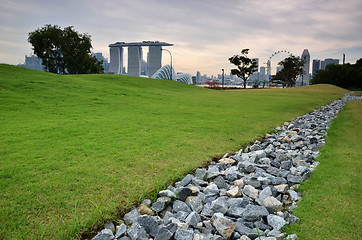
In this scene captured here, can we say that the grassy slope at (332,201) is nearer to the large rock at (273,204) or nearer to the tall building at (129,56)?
the large rock at (273,204)

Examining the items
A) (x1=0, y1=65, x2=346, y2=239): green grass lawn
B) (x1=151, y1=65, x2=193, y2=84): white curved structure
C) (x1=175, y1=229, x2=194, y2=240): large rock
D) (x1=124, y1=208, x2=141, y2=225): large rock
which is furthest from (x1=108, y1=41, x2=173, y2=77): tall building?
(x1=175, y1=229, x2=194, y2=240): large rock

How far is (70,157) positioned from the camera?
165 inches

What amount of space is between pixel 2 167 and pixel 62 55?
49305 millimetres

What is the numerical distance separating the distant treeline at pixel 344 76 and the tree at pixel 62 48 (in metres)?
71.0

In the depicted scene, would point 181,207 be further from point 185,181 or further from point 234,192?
point 234,192

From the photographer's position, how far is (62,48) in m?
44.8

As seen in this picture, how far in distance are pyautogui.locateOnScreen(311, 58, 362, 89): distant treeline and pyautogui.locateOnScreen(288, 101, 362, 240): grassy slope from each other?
244ft

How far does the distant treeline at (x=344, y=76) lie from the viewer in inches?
2591

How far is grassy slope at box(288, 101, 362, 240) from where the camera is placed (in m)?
2.54

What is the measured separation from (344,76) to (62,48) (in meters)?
78.8

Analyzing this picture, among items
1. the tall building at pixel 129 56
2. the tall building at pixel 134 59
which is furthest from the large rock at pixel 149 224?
the tall building at pixel 134 59

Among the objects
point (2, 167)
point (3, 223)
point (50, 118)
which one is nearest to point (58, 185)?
point (3, 223)

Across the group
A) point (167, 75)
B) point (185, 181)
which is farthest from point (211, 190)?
point (167, 75)

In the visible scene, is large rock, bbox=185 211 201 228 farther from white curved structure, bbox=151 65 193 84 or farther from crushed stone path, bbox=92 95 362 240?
white curved structure, bbox=151 65 193 84
